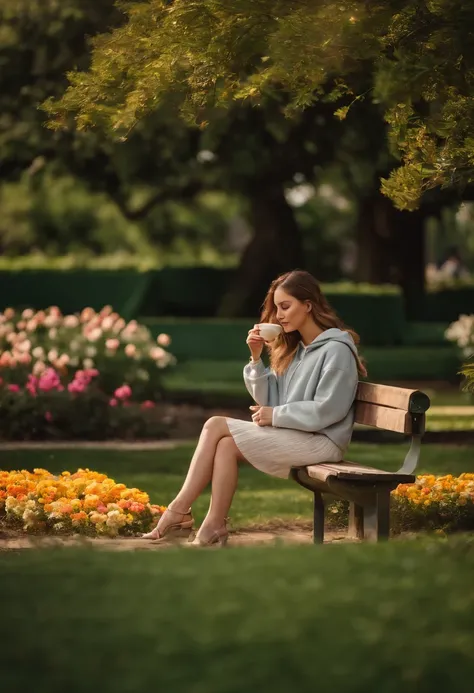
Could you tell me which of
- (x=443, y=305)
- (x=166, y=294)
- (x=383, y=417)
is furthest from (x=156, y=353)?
(x=443, y=305)

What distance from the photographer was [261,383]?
307 inches

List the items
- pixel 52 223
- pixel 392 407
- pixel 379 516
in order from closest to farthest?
pixel 379 516 < pixel 392 407 < pixel 52 223

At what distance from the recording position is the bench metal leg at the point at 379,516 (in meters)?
7.12

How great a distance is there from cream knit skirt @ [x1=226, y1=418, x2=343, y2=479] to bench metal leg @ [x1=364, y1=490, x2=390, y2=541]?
0.37 meters

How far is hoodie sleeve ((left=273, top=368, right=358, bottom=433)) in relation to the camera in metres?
7.40

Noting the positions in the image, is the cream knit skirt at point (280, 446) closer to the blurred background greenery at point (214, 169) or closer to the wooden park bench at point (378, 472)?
the wooden park bench at point (378, 472)

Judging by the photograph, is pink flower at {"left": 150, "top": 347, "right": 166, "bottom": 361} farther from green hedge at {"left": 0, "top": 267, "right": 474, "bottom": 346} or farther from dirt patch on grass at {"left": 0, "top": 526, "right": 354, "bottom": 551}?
green hedge at {"left": 0, "top": 267, "right": 474, "bottom": 346}

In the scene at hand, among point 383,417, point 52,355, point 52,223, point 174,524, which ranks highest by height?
point 52,223

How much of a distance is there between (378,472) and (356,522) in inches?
41.8

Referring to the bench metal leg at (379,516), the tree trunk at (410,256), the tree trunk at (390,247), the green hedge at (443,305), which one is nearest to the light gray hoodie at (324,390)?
the bench metal leg at (379,516)

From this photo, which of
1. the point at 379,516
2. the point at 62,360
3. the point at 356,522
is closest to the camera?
the point at 379,516

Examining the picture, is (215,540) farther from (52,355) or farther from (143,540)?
(52,355)

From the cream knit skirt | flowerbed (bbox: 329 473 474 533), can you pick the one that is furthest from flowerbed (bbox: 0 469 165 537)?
flowerbed (bbox: 329 473 474 533)

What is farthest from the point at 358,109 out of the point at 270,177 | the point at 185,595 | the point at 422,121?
the point at 185,595
